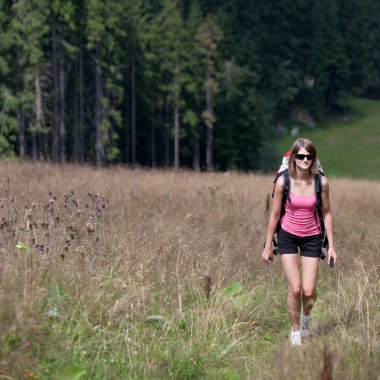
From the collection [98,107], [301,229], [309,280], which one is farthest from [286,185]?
[98,107]

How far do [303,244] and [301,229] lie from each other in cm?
15

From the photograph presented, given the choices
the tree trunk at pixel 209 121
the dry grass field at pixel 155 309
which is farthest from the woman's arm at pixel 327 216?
the tree trunk at pixel 209 121

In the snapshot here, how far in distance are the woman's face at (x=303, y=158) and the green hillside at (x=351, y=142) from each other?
44625 mm

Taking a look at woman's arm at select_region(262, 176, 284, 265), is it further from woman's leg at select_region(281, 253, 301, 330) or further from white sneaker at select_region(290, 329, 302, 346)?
white sneaker at select_region(290, 329, 302, 346)

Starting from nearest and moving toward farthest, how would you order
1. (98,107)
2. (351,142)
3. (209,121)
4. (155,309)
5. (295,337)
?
(295,337) → (155,309) → (98,107) → (209,121) → (351,142)

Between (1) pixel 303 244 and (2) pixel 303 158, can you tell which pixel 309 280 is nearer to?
(1) pixel 303 244

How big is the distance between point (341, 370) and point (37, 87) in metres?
31.8

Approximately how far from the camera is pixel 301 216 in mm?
6473

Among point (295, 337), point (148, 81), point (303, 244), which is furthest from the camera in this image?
point (148, 81)

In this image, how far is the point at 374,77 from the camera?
277 ft

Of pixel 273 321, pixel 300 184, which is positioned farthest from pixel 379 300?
pixel 300 184

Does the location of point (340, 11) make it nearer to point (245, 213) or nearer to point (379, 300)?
point (245, 213)

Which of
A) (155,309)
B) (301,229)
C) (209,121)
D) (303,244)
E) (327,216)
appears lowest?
(155,309)

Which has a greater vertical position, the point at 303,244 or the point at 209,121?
the point at 209,121
